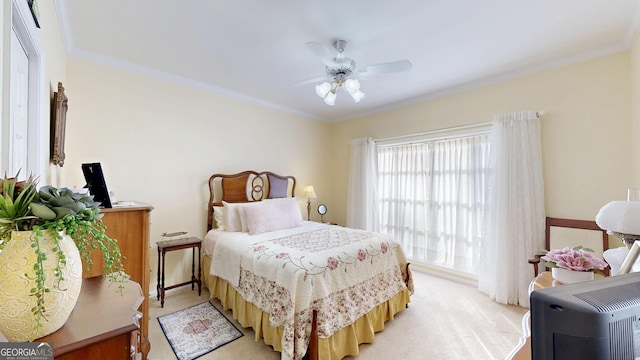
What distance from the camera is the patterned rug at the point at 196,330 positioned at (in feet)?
6.86

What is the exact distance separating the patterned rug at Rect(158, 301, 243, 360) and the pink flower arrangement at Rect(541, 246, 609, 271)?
7.94 feet

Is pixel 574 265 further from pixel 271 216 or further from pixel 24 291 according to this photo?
pixel 271 216

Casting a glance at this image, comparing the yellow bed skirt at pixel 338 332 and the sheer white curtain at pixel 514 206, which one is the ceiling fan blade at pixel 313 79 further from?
the yellow bed skirt at pixel 338 332

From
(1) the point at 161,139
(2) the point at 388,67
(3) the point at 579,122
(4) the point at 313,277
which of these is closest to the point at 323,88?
(2) the point at 388,67

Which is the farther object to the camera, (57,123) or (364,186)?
(364,186)

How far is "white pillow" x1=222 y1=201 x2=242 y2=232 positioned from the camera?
312 centimetres

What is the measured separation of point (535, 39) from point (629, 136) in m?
1.28

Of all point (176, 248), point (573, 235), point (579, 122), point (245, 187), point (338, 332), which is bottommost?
point (338, 332)

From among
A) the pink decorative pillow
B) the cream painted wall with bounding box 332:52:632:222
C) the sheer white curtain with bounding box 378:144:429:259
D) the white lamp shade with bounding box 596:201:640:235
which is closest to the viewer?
the white lamp shade with bounding box 596:201:640:235

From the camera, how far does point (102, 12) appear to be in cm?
197

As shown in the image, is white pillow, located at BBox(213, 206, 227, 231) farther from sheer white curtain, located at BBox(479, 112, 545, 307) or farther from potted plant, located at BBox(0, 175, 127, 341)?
sheer white curtain, located at BBox(479, 112, 545, 307)

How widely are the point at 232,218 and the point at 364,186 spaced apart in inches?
88.6

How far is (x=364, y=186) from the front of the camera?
4359 mm

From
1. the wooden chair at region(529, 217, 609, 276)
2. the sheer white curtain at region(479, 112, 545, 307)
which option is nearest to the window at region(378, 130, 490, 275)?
the sheer white curtain at region(479, 112, 545, 307)
